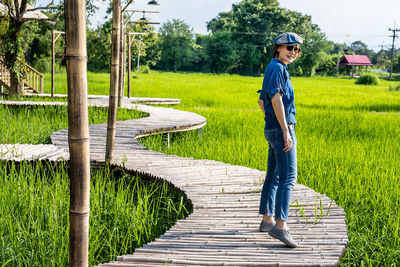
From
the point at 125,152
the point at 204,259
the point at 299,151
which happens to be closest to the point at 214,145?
the point at 299,151

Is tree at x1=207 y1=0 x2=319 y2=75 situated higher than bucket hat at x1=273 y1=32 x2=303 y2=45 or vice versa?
tree at x1=207 y1=0 x2=319 y2=75

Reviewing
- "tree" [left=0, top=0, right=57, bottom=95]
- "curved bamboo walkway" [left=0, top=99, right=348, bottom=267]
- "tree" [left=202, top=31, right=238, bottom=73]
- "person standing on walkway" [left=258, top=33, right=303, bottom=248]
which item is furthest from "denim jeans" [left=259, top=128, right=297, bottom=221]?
"tree" [left=202, top=31, right=238, bottom=73]

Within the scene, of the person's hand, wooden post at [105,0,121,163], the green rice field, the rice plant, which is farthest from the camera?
wooden post at [105,0,121,163]

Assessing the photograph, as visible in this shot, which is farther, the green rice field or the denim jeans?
the green rice field

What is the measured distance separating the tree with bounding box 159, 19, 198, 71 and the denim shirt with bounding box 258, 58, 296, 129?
176 ft

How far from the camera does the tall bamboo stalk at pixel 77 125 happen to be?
6.41 ft

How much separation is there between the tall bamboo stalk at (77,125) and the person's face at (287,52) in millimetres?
1387

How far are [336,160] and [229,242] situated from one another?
11.2 feet

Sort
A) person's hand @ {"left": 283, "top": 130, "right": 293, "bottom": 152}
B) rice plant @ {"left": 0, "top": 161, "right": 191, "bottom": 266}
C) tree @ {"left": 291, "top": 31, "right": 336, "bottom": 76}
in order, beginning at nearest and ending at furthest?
person's hand @ {"left": 283, "top": 130, "right": 293, "bottom": 152} → rice plant @ {"left": 0, "top": 161, "right": 191, "bottom": 266} → tree @ {"left": 291, "top": 31, "right": 336, "bottom": 76}

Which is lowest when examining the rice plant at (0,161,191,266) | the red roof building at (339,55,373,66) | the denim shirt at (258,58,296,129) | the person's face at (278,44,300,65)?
the rice plant at (0,161,191,266)

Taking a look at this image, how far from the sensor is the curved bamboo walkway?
8.79 feet

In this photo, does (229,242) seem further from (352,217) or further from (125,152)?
(125,152)

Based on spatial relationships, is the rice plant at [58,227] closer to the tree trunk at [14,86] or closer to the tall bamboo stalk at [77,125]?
the tall bamboo stalk at [77,125]

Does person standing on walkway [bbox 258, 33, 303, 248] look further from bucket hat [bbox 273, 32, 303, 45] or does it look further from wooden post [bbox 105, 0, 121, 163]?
wooden post [bbox 105, 0, 121, 163]
